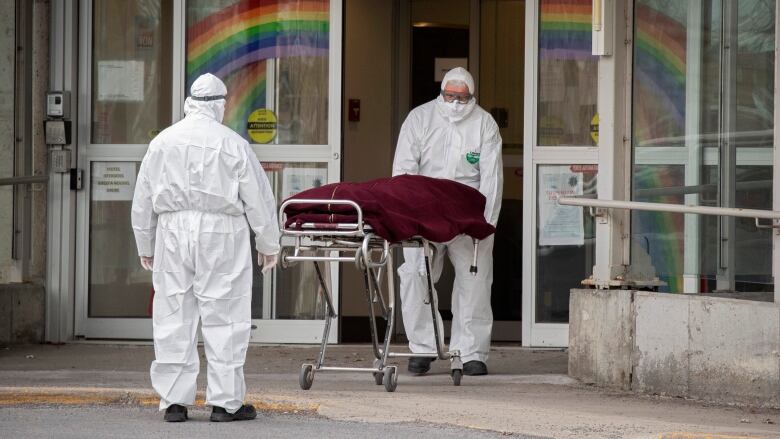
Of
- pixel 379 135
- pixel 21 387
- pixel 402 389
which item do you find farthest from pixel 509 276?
pixel 21 387

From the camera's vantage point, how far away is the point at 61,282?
1186cm

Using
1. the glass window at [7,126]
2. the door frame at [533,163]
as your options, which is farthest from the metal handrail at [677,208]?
the glass window at [7,126]

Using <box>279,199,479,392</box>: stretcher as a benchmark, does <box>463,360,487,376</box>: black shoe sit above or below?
below

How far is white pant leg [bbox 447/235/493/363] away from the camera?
1037cm

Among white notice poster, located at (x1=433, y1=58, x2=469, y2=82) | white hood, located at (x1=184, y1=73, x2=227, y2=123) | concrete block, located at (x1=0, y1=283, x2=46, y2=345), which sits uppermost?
white notice poster, located at (x1=433, y1=58, x2=469, y2=82)

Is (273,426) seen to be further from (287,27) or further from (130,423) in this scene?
(287,27)

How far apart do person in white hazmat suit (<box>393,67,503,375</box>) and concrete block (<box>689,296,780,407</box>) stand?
178cm

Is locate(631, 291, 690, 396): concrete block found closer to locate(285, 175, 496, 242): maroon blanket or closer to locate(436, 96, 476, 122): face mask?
locate(285, 175, 496, 242): maroon blanket

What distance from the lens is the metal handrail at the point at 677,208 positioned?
8688 millimetres

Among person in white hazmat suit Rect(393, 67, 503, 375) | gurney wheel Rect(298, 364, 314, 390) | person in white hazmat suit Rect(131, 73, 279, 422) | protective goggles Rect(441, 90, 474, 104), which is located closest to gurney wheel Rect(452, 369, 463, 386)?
person in white hazmat suit Rect(393, 67, 503, 375)

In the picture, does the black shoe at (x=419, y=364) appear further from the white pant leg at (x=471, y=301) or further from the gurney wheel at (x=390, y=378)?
the gurney wheel at (x=390, y=378)

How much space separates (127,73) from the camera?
11938mm

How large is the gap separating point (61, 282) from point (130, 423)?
4002 mm

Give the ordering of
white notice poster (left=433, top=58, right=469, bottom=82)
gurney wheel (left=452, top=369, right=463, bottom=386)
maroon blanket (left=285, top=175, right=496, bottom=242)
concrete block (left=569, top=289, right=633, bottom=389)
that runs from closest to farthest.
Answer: maroon blanket (left=285, top=175, right=496, bottom=242) → concrete block (left=569, top=289, right=633, bottom=389) → gurney wheel (left=452, top=369, right=463, bottom=386) → white notice poster (left=433, top=58, right=469, bottom=82)
